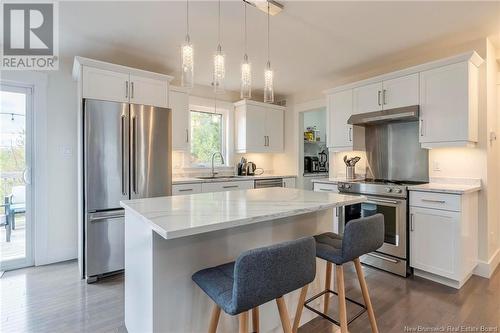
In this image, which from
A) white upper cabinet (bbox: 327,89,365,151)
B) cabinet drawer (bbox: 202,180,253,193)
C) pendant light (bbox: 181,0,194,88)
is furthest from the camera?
cabinet drawer (bbox: 202,180,253,193)

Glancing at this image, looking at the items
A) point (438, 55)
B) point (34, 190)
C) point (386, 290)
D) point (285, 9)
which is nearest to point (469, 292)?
point (386, 290)

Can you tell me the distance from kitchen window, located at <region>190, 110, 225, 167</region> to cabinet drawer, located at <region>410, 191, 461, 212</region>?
306cm

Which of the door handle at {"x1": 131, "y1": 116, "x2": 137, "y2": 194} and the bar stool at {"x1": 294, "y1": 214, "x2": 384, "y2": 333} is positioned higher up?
the door handle at {"x1": 131, "y1": 116, "x2": 137, "y2": 194}

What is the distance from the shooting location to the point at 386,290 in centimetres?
260

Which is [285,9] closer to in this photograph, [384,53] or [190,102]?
[384,53]

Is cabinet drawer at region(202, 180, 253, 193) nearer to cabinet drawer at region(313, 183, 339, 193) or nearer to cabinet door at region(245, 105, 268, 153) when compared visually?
cabinet door at region(245, 105, 268, 153)

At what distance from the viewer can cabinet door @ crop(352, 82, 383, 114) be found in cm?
341

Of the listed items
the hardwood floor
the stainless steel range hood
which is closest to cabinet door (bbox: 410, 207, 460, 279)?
the hardwood floor

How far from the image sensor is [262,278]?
1154 millimetres

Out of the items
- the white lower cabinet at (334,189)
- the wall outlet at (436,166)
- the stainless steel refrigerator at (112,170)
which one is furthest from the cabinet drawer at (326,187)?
the stainless steel refrigerator at (112,170)

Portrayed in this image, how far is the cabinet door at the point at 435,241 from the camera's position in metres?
2.59

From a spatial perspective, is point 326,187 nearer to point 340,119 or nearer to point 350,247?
point 340,119

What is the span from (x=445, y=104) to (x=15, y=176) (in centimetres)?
490

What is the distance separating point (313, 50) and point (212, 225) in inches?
107
